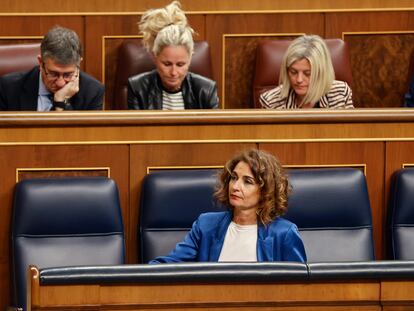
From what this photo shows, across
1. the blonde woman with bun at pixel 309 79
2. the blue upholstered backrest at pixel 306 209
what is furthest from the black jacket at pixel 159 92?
the blue upholstered backrest at pixel 306 209

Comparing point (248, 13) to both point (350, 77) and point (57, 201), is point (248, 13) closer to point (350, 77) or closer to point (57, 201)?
point (350, 77)

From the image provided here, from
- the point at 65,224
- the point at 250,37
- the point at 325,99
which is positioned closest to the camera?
the point at 65,224

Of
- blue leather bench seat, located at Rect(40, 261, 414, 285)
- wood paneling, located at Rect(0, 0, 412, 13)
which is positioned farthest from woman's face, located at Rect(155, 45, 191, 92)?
blue leather bench seat, located at Rect(40, 261, 414, 285)

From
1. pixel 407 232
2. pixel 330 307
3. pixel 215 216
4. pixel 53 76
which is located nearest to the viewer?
pixel 330 307

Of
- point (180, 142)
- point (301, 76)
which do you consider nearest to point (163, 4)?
point (301, 76)

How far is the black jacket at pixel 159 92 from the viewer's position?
6.28 ft

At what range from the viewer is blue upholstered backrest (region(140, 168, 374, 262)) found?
59.8 inches

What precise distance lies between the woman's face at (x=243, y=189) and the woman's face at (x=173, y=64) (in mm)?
528

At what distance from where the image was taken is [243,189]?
1.39 metres

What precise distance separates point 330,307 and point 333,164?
0.59 meters

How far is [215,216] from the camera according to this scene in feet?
4.66

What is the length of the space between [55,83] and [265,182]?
1.75 feet

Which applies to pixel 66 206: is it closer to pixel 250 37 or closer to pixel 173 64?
pixel 173 64

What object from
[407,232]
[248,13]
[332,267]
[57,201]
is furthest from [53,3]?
[332,267]
